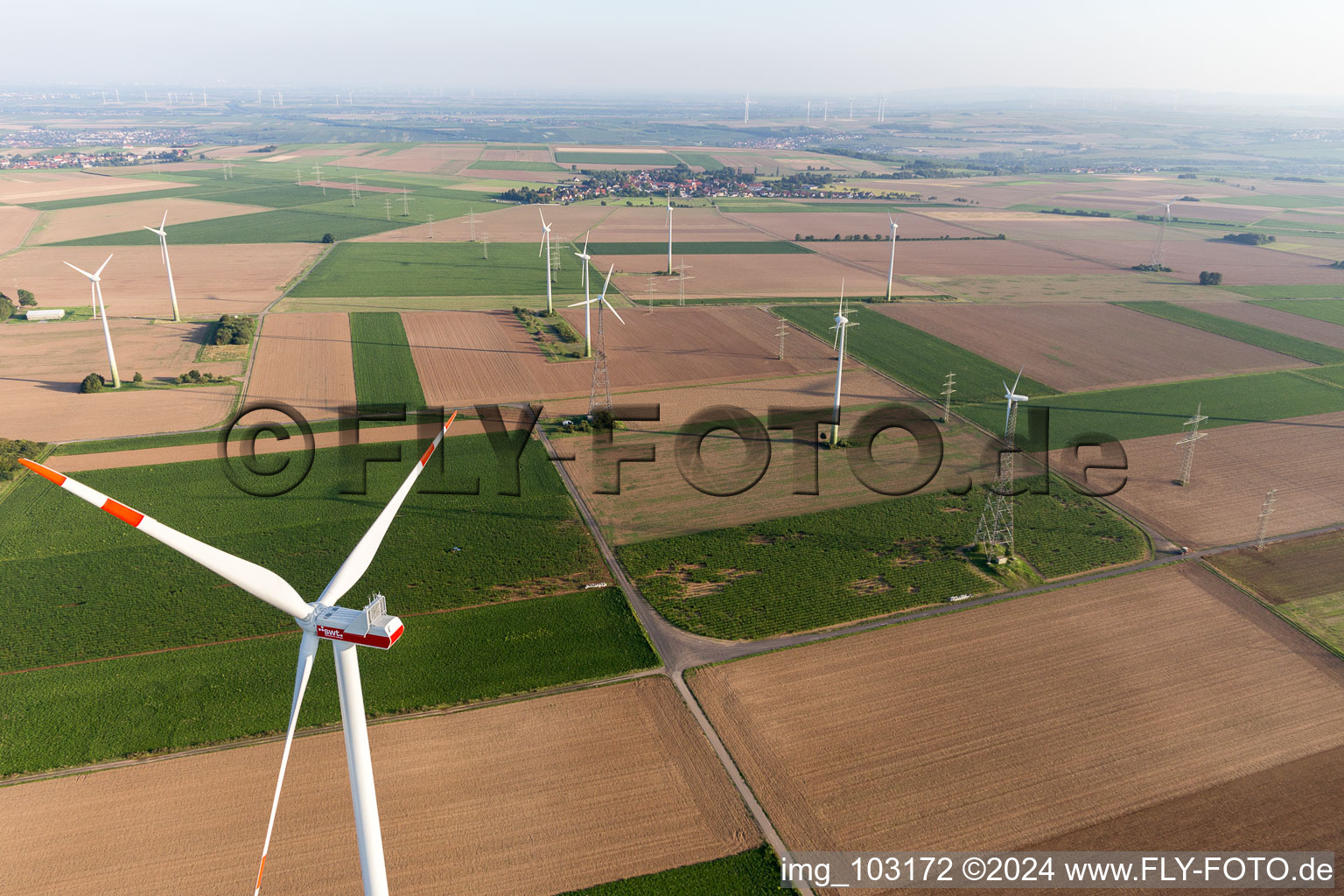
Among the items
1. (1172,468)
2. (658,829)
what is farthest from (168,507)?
Result: (1172,468)

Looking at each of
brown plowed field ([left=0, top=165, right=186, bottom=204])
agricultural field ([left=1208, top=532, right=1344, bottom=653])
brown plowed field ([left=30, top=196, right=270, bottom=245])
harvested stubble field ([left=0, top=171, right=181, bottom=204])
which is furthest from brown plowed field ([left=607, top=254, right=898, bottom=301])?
brown plowed field ([left=0, top=165, right=186, bottom=204])

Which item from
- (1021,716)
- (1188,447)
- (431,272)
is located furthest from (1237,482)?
(431,272)

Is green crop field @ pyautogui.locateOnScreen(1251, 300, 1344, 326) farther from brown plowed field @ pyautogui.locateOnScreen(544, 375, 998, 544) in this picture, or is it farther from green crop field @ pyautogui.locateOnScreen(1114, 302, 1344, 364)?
brown plowed field @ pyautogui.locateOnScreen(544, 375, 998, 544)


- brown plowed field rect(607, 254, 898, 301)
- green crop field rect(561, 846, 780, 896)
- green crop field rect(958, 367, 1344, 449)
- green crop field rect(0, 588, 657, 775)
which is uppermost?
brown plowed field rect(607, 254, 898, 301)

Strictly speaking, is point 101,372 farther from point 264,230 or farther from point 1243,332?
point 1243,332

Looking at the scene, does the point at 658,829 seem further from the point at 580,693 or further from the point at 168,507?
the point at 168,507

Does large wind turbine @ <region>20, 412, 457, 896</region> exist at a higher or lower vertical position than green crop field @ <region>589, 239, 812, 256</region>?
lower
